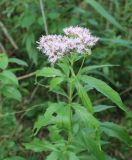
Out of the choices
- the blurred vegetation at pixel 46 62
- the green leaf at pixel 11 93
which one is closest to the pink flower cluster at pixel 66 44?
the green leaf at pixel 11 93

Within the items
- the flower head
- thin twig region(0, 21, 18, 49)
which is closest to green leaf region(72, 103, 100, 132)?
the flower head

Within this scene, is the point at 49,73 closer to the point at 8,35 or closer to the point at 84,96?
the point at 84,96

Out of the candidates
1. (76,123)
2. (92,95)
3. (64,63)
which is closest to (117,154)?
(92,95)

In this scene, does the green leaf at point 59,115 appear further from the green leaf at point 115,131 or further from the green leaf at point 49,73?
the green leaf at point 115,131

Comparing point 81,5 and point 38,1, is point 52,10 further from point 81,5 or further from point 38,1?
point 81,5

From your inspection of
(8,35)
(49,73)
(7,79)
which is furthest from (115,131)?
(8,35)

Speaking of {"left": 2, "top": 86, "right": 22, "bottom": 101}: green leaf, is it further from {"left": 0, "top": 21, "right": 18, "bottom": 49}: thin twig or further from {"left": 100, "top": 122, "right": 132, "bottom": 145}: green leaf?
{"left": 0, "top": 21, "right": 18, "bottom": 49}: thin twig
